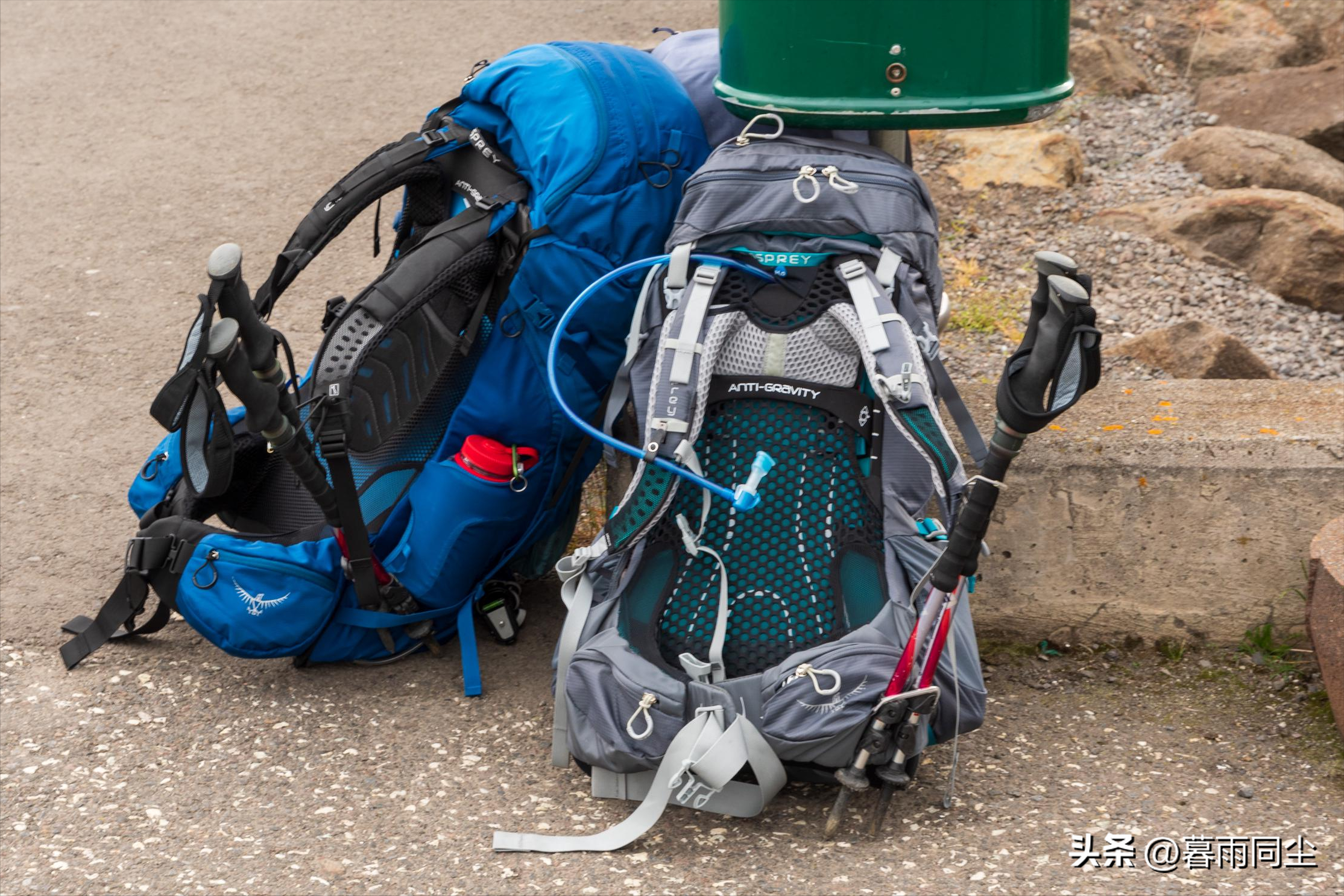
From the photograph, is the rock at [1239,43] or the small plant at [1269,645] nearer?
the small plant at [1269,645]

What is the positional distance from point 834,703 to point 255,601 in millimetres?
1361

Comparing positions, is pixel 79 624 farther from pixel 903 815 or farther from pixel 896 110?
pixel 896 110

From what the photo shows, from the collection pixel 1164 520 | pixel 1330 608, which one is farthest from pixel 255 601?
pixel 1330 608

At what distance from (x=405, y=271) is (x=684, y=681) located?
44.6 inches

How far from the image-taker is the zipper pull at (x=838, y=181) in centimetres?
286

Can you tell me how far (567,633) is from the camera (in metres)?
2.89

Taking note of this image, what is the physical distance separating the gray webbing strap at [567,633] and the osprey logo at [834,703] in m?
0.50

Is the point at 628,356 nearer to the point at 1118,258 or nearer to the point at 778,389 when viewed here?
the point at 778,389

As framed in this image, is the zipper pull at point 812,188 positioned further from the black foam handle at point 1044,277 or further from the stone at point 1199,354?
the stone at point 1199,354

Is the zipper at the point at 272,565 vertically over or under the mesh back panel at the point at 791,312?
under

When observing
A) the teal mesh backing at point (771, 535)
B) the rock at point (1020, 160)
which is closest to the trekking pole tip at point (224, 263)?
the teal mesh backing at point (771, 535)

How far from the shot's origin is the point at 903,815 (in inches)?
109

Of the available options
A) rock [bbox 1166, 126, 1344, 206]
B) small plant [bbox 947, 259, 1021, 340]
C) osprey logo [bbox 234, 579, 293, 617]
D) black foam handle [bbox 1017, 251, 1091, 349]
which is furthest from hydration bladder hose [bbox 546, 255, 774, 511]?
rock [bbox 1166, 126, 1344, 206]

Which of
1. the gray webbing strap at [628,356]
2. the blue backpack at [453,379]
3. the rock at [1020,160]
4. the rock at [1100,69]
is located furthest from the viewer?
the rock at [1100,69]
